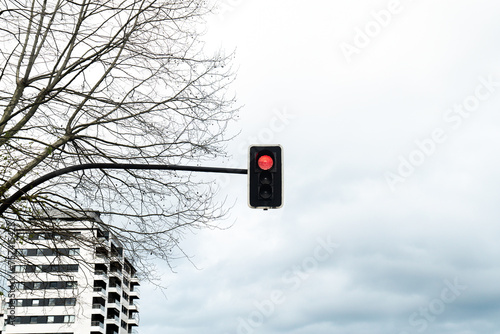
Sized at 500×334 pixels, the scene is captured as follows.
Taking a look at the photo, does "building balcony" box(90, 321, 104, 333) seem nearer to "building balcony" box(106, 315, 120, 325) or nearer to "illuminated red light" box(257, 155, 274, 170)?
"building balcony" box(106, 315, 120, 325)

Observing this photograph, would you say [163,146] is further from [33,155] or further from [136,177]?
[33,155]

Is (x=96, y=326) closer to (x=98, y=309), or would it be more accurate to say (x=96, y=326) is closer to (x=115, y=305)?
(x=98, y=309)

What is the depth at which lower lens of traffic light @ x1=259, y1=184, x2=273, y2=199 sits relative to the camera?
26.0 ft

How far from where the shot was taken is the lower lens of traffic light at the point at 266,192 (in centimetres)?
791

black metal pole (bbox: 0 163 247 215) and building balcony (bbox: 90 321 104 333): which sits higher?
building balcony (bbox: 90 321 104 333)

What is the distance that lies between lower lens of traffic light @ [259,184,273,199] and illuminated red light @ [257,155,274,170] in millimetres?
→ 248

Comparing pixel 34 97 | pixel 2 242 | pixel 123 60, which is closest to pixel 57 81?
pixel 34 97

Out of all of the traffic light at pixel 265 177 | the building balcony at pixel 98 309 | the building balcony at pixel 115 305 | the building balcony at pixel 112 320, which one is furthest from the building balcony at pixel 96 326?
the traffic light at pixel 265 177

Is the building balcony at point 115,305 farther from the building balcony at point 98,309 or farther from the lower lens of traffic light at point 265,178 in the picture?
the lower lens of traffic light at point 265,178

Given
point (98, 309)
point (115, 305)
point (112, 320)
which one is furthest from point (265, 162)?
point (115, 305)

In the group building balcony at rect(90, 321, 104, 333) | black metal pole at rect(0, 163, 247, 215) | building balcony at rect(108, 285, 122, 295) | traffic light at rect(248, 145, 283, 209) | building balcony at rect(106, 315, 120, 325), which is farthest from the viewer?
building balcony at rect(108, 285, 122, 295)

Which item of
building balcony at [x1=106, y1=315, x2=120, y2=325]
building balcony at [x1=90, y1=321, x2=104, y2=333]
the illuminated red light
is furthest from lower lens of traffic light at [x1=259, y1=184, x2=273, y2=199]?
building balcony at [x1=106, y1=315, x2=120, y2=325]

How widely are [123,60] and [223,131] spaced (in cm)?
225

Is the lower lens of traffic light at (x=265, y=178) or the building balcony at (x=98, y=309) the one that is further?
the building balcony at (x=98, y=309)
